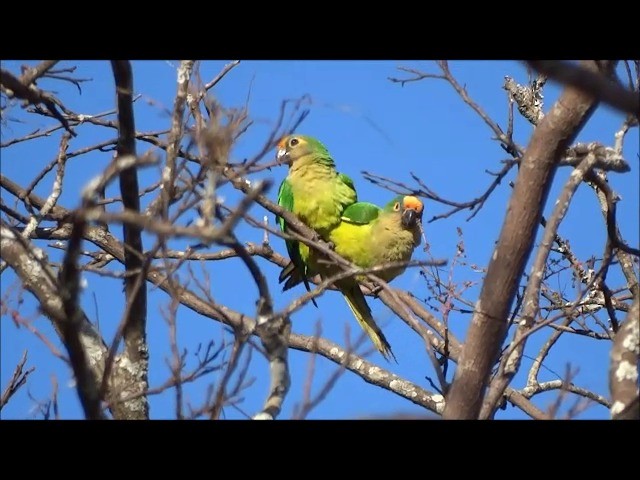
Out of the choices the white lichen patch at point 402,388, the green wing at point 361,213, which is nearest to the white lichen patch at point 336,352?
the white lichen patch at point 402,388

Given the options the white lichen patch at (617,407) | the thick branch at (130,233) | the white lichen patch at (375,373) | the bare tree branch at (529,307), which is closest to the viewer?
the white lichen patch at (617,407)

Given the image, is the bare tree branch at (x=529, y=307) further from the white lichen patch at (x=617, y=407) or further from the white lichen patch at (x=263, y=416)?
the white lichen patch at (x=263, y=416)

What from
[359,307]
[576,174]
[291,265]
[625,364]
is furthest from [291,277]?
[625,364]

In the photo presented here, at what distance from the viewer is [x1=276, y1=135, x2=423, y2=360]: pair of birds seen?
4.93m

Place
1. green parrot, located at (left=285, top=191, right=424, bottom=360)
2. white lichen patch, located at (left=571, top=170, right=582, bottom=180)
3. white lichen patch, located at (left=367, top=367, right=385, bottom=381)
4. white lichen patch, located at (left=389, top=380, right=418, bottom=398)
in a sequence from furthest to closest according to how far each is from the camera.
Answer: green parrot, located at (left=285, top=191, right=424, bottom=360) → white lichen patch, located at (left=367, top=367, right=385, bottom=381) → white lichen patch, located at (left=389, top=380, right=418, bottom=398) → white lichen patch, located at (left=571, top=170, right=582, bottom=180)

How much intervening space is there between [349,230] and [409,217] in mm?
410

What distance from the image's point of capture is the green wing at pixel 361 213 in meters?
4.99

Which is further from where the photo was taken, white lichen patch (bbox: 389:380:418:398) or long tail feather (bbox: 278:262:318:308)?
long tail feather (bbox: 278:262:318:308)

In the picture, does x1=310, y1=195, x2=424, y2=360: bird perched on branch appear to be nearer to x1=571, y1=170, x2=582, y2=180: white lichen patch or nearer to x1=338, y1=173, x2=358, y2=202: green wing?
x1=338, y1=173, x2=358, y2=202: green wing

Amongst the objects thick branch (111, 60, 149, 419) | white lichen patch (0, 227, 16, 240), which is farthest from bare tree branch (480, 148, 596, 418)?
white lichen patch (0, 227, 16, 240)

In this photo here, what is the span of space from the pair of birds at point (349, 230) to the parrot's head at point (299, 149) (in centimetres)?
13
